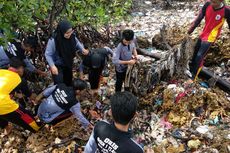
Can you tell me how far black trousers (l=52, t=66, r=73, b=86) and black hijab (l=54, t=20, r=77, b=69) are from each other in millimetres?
143

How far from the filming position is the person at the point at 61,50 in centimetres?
448

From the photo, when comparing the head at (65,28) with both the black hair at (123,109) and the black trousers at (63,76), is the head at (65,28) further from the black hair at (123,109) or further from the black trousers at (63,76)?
the black hair at (123,109)

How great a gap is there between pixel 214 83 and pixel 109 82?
6.18ft

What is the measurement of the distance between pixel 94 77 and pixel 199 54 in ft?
5.92

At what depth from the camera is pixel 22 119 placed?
4.33m

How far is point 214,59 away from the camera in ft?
20.5

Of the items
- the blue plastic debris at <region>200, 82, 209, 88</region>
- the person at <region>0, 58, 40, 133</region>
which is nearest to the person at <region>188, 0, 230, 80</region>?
the blue plastic debris at <region>200, 82, 209, 88</region>

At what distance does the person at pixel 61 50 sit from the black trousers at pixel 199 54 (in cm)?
190

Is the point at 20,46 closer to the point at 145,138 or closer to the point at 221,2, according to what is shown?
the point at 145,138

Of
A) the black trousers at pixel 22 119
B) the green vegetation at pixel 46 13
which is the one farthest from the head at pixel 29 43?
the black trousers at pixel 22 119

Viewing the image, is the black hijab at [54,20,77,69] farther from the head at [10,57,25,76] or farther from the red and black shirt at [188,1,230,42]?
the red and black shirt at [188,1,230,42]

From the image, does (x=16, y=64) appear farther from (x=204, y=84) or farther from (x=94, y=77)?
(x=204, y=84)

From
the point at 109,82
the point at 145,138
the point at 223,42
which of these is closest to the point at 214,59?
the point at 223,42

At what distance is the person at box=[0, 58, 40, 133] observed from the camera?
13.2ft
